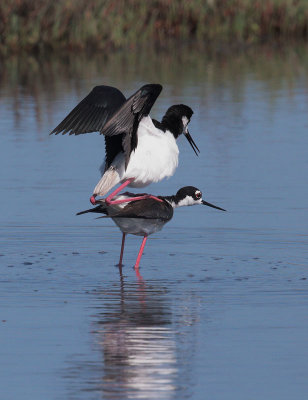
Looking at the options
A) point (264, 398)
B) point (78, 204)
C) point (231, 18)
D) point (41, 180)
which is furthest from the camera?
point (231, 18)

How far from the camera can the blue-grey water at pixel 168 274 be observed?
16.9 ft

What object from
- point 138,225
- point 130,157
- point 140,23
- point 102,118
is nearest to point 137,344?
point 138,225

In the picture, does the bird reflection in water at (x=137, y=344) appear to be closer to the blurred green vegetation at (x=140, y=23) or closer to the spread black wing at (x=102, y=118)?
the spread black wing at (x=102, y=118)

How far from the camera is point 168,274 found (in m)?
7.33

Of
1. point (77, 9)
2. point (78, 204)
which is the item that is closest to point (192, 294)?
point (78, 204)

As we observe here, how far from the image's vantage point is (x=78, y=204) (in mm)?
9422

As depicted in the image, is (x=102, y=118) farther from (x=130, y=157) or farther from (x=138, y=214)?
(x=138, y=214)

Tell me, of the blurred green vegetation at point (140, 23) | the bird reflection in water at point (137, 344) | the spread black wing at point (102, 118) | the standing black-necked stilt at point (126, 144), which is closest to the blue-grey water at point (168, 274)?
the bird reflection in water at point (137, 344)

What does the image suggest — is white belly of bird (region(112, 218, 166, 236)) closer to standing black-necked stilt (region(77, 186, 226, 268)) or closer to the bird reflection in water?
standing black-necked stilt (region(77, 186, 226, 268))

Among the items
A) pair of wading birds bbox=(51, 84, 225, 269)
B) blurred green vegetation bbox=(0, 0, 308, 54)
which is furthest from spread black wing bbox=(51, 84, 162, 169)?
blurred green vegetation bbox=(0, 0, 308, 54)

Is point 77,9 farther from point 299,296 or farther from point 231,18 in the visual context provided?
point 299,296

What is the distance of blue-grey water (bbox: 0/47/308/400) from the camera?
16.9 feet

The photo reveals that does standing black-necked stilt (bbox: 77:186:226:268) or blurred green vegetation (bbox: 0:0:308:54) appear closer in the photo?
standing black-necked stilt (bbox: 77:186:226:268)

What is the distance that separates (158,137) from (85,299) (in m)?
1.75
